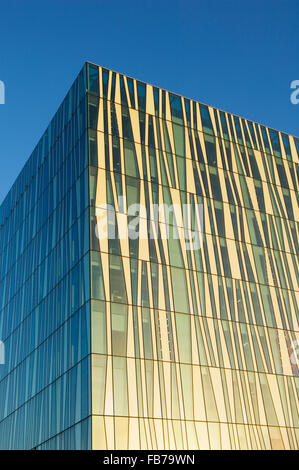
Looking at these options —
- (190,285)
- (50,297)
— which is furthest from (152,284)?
(50,297)

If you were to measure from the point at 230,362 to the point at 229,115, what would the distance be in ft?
67.5

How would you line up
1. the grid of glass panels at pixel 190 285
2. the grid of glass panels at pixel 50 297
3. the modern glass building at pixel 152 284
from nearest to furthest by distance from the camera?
the grid of glass panels at pixel 190 285 → the modern glass building at pixel 152 284 → the grid of glass panels at pixel 50 297

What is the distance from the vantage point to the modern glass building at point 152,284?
34.1m

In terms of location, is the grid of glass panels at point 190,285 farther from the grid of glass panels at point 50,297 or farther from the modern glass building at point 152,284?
the grid of glass panels at point 50,297

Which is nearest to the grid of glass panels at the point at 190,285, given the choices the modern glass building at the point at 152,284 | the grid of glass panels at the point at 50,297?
the modern glass building at the point at 152,284

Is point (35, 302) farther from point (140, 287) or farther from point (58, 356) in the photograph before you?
point (140, 287)

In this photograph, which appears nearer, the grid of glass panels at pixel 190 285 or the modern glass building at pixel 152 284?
the grid of glass panels at pixel 190 285

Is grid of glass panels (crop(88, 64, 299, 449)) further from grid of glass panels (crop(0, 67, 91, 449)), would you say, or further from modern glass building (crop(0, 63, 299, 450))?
grid of glass panels (crop(0, 67, 91, 449))

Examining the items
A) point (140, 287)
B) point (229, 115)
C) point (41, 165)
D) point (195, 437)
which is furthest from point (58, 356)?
point (229, 115)

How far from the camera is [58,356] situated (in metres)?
37.2

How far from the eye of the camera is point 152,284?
3719 centimetres

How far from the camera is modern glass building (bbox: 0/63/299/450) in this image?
112ft

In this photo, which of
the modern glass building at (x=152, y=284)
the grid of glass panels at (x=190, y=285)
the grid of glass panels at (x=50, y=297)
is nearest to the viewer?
the grid of glass panels at (x=190, y=285)

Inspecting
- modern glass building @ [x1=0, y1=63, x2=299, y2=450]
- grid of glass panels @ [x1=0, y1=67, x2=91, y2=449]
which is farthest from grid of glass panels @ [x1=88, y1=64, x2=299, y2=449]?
grid of glass panels @ [x1=0, y1=67, x2=91, y2=449]
